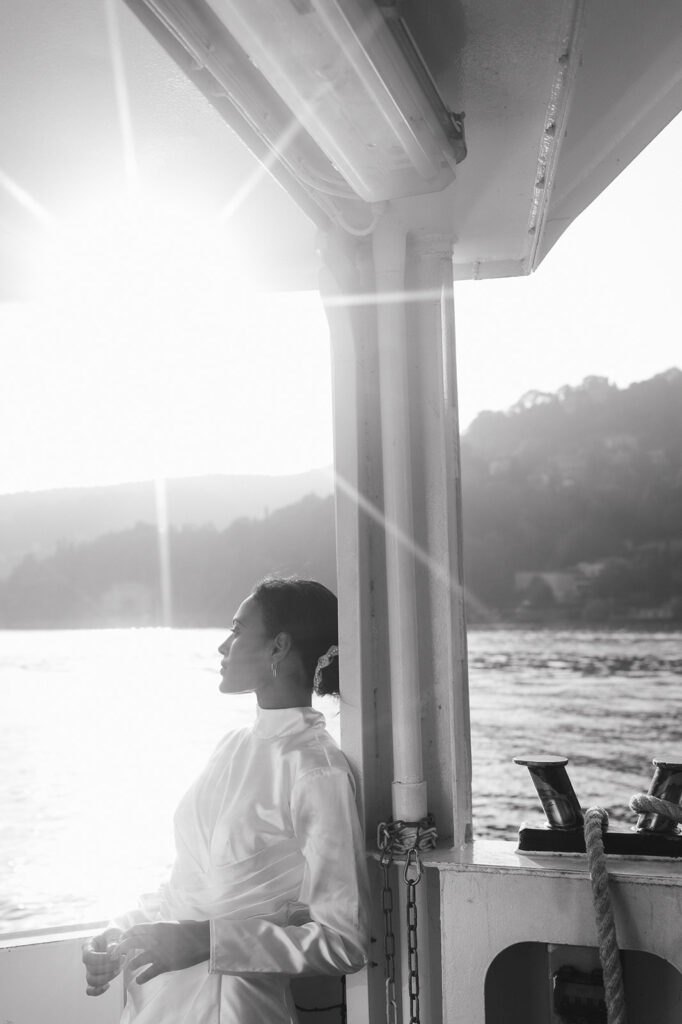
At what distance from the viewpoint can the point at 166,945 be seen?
1402 mm

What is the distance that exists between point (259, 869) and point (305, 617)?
1.57 feet

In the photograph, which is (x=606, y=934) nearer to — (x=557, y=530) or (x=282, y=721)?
(x=282, y=721)

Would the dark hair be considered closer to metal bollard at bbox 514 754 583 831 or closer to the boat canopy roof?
metal bollard at bbox 514 754 583 831

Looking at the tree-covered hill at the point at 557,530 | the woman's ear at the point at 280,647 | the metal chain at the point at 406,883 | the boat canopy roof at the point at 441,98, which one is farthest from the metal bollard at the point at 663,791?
the tree-covered hill at the point at 557,530

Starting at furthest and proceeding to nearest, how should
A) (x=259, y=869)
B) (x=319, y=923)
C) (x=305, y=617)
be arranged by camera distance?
(x=305, y=617)
(x=259, y=869)
(x=319, y=923)

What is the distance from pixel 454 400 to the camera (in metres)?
1.93

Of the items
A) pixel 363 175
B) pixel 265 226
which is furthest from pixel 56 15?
pixel 265 226

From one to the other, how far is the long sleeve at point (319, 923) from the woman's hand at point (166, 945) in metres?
0.03

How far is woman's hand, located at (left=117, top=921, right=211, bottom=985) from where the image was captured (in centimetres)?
139

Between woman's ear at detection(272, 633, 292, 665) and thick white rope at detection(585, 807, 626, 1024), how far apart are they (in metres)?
0.65

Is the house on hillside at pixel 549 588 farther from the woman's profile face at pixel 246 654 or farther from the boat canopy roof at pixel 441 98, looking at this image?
the woman's profile face at pixel 246 654

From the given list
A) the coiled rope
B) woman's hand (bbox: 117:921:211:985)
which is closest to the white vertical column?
the coiled rope

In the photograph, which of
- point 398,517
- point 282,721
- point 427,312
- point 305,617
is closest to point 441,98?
point 427,312

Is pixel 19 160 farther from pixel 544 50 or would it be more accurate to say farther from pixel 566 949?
pixel 566 949
